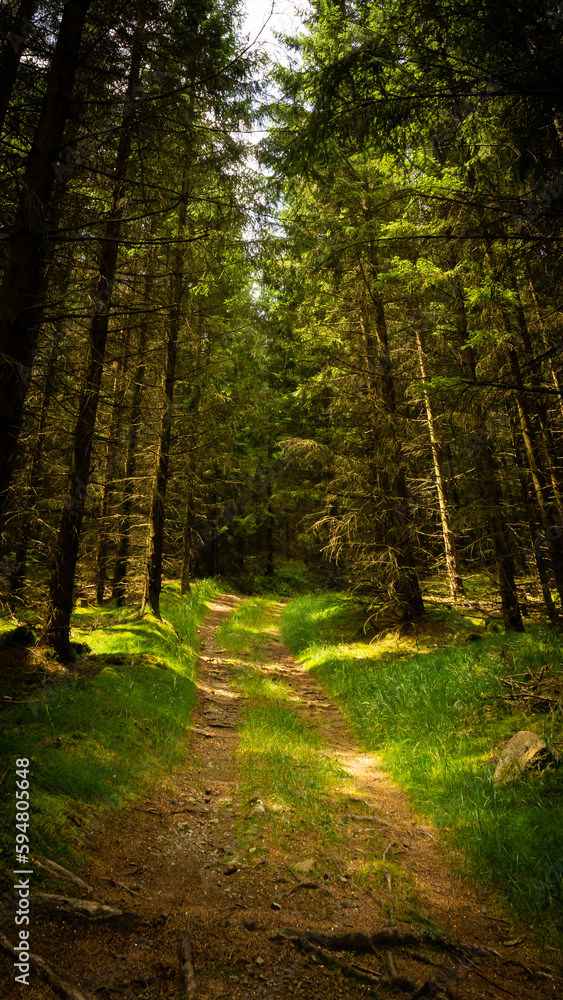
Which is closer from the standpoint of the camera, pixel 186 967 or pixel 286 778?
pixel 186 967

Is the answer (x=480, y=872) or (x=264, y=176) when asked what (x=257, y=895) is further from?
(x=264, y=176)

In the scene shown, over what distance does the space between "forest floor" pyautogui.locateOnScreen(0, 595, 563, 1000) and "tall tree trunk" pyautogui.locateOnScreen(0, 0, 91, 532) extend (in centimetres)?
312

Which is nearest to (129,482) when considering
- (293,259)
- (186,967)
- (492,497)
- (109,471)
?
(109,471)

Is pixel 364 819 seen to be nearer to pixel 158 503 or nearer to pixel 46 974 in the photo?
pixel 46 974

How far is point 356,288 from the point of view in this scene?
1230cm

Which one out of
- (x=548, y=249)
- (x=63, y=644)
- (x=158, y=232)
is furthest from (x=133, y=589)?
(x=548, y=249)

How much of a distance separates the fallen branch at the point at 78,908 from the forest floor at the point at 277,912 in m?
0.04

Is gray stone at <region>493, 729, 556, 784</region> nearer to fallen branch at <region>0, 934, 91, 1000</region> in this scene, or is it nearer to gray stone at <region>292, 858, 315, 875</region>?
gray stone at <region>292, 858, 315, 875</region>

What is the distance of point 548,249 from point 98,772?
27.7 ft

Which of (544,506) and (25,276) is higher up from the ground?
(25,276)

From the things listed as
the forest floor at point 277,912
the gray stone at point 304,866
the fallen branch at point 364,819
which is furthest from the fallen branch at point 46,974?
the fallen branch at point 364,819

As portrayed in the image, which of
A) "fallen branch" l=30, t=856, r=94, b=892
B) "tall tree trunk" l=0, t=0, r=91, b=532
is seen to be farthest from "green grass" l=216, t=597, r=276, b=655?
"tall tree trunk" l=0, t=0, r=91, b=532

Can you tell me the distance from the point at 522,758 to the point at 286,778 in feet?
9.14

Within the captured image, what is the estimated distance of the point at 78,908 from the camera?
287 centimetres
